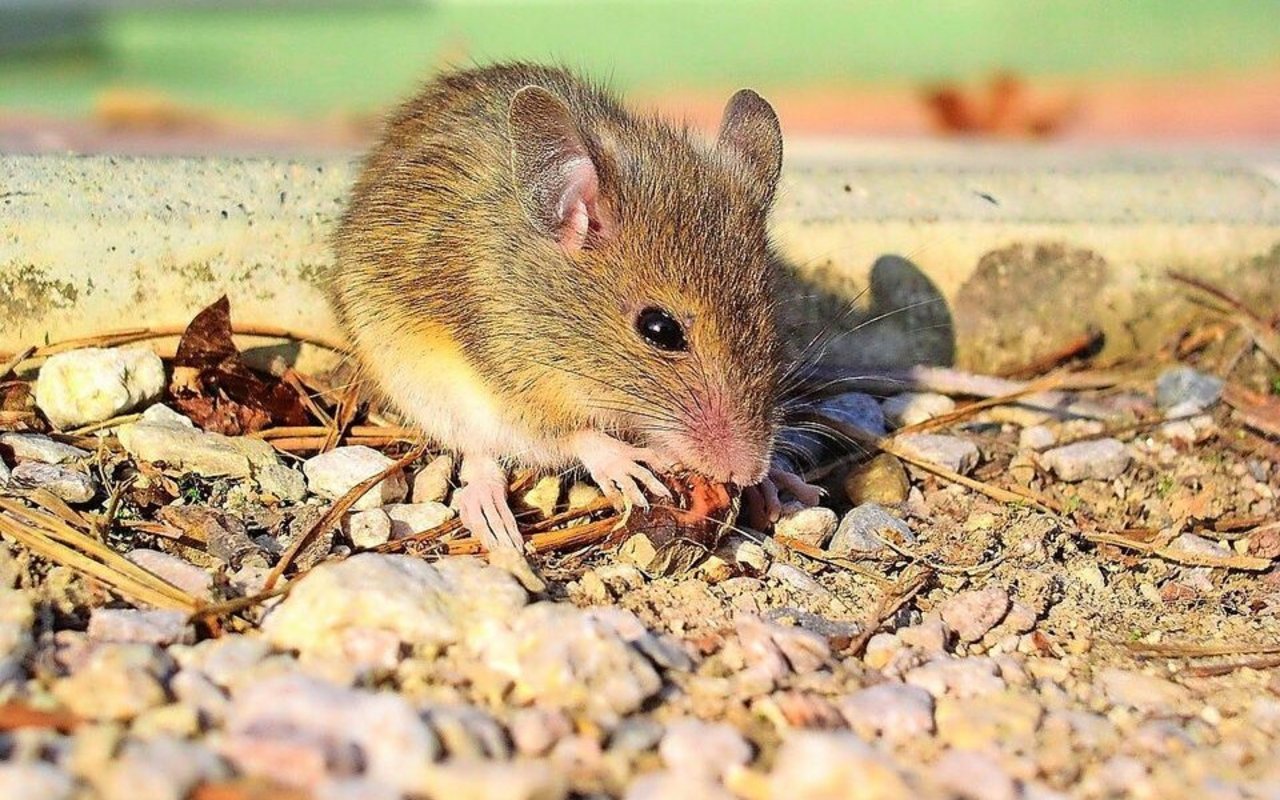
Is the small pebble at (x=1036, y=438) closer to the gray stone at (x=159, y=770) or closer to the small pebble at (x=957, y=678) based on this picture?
the small pebble at (x=957, y=678)

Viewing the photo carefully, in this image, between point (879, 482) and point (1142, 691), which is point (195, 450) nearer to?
point (879, 482)

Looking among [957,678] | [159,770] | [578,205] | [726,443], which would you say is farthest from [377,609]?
[578,205]

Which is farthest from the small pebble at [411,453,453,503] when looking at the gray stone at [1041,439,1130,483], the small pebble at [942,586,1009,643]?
the gray stone at [1041,439,1130,483]

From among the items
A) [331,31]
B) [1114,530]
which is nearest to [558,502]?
[1114,530]

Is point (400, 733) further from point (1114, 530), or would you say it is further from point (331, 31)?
point (331, 31)

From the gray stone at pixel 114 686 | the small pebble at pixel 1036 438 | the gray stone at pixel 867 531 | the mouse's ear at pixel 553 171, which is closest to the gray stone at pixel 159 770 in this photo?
the gray stone at pixel 114 686

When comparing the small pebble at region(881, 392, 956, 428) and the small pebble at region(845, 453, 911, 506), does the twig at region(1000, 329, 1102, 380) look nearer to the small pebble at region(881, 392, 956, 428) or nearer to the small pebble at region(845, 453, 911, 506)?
the small pebble at region(881, 392, 956, 428)
